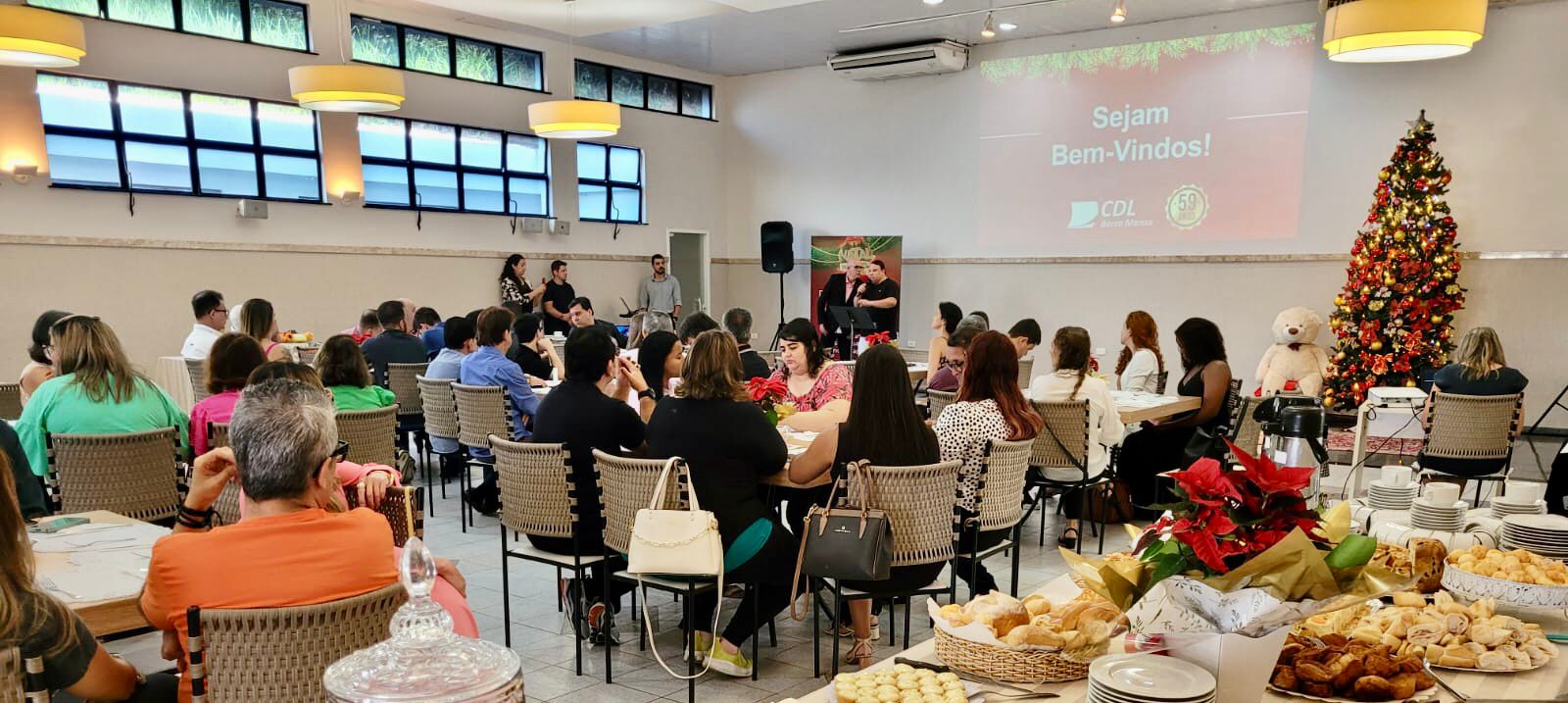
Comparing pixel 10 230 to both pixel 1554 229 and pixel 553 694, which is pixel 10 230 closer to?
pixel 553 694

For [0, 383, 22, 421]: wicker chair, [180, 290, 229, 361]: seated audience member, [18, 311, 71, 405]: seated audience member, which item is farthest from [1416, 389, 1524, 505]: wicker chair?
[180, 290, 229, 361]: seated audience member

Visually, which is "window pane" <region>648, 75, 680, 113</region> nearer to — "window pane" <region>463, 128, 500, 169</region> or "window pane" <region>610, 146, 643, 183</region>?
"window pane" <region>610, 146, 643, 183</region>

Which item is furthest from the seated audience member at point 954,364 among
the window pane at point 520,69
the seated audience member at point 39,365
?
the window pane at point 520,69

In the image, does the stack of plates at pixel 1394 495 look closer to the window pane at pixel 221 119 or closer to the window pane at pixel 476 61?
the window pane at pixel 221 119

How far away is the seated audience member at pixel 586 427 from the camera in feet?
12.8

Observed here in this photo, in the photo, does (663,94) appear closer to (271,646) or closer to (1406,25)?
(1406,25)

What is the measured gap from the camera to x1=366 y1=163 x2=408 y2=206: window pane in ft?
37.1

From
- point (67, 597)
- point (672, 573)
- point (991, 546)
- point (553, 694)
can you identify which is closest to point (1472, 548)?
point (991, 546)

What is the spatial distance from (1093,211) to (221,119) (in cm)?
957

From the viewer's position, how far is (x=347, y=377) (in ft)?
16.8

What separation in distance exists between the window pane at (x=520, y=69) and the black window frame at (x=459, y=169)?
0.67 meters

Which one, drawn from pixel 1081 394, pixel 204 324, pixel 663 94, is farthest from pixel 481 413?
pixel 663 94

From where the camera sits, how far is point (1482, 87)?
955 centimetres

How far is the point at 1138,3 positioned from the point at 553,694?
31.9 feet
